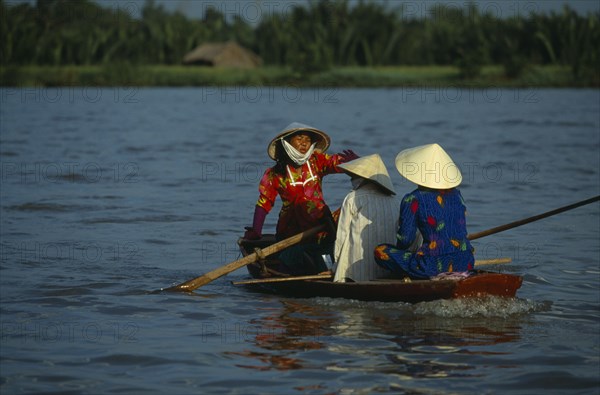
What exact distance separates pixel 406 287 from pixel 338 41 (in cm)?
3656

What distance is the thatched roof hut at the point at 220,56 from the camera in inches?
1686

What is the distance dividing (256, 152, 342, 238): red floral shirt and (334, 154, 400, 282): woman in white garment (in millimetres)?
693

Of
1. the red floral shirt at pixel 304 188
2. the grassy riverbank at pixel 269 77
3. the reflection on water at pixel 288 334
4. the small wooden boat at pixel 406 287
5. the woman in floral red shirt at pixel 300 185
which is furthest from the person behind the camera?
the grassy riverbank at pixel 269 77

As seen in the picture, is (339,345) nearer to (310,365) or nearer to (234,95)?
(310,365)

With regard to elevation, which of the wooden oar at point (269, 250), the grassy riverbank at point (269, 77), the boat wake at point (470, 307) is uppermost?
the grassy riverbank at point (269, 77)

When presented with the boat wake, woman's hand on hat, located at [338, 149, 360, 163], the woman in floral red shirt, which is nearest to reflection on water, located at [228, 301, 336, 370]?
the woman in floral red shirt

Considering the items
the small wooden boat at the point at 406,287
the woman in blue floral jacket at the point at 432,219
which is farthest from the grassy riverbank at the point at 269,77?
the woman in blue floral jacket at the point at 432,219

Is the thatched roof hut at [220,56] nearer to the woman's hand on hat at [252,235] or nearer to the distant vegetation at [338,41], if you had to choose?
the distant vegetation at [338,41]

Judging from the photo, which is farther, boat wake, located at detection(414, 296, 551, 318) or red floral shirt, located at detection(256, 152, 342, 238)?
red floral shirt, located at detection(256, 152, 342, 238)

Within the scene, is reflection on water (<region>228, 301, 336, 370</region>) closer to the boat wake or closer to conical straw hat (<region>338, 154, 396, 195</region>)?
the boat wake

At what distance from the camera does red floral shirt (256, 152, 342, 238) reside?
7770mm

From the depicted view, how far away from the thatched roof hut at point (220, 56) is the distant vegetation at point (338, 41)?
0.70 metres

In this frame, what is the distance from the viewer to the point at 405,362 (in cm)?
585

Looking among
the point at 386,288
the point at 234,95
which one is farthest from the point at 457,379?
the point at 234,95
